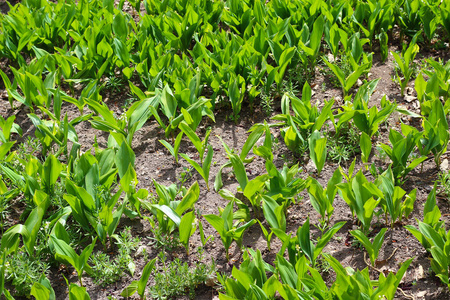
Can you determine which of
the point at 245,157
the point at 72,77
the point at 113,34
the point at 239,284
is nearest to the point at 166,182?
the point at 245,157

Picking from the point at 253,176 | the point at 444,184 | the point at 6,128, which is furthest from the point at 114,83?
the point at 444,184

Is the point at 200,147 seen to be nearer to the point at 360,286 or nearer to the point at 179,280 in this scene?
the point at 179,280

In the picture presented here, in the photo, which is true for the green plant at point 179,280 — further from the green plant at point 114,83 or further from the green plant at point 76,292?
the green plant at point 114,83

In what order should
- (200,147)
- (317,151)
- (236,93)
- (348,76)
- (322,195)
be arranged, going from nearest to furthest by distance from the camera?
(322,195) < (317,151) < (200,147) < (236,93) < (348,76)

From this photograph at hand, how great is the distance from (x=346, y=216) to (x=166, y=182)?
3.86ft

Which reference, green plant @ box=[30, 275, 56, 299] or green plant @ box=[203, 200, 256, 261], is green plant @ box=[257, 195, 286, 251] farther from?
green plant @ box=[30, 275, 56, 299]

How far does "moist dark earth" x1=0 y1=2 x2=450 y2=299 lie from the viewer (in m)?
2.75

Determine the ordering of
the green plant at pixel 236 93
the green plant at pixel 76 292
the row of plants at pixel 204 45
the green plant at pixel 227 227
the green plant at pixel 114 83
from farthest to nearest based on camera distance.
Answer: the green plant at pixel 114 83
the row of plants at pixel 204 45
the green plant at pixel 236 93
the green plant at pixel 227 227
the green plant at pixel 76 292

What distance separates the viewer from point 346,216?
10.1 ft

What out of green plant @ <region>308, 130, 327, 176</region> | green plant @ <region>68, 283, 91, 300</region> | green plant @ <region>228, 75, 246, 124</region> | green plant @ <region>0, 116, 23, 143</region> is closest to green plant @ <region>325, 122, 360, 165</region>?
green plant @ <region>308, 130, 327, 176</region>

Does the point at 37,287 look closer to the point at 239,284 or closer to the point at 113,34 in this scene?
the point at 239,284

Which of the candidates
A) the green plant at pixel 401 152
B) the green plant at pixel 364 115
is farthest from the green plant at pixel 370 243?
the green plant at pixel 364 115

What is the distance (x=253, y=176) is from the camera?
3416 millimetres

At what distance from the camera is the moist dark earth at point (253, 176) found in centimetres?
275
